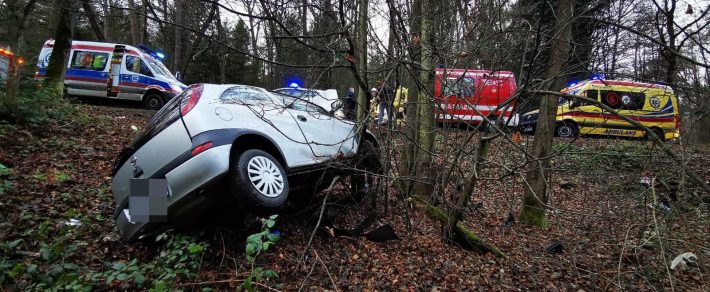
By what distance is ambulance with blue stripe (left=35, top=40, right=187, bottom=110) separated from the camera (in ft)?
38.9

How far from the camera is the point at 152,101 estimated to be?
1205 centimetres

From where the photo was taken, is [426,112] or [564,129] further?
[564,129]

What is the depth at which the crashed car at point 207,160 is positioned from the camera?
10.7 ft

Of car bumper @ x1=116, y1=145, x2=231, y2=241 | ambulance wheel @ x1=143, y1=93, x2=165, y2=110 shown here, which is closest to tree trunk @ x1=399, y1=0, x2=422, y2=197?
car bumper @ x1=116, y1=145, x2=231, y2=241

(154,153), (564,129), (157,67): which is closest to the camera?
(154,153)

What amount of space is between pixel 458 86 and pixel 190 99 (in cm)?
269

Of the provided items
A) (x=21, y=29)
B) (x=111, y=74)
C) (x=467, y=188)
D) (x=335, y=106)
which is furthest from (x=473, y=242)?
(x=111, y=74)

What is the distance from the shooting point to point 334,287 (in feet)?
10.8

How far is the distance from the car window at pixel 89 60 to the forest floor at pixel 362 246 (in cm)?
764

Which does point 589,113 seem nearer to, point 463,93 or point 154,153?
point 463,93

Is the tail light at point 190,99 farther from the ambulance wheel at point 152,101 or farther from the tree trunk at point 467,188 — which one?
the ambulance wheel at point 152,101

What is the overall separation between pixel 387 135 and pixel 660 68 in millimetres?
3005

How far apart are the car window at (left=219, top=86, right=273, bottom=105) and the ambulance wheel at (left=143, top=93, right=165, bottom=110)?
9.25 m

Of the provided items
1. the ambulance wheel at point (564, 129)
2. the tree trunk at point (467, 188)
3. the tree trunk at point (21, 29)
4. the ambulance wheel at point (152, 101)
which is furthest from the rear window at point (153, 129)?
the ambulance wheel at point (564, 129)
